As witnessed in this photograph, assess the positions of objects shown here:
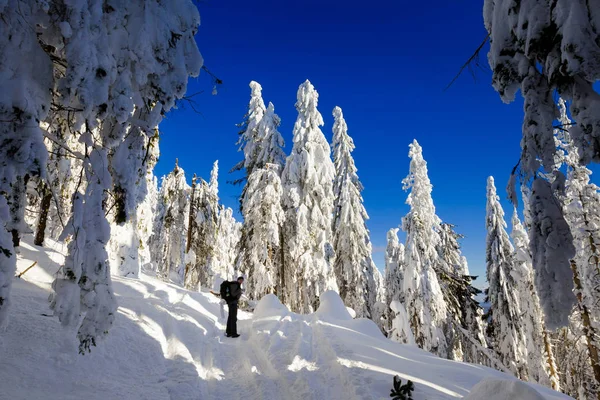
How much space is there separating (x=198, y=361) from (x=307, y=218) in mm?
13314

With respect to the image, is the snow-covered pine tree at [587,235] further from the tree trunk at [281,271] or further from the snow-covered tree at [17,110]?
the snow-covered tree at [17,110]

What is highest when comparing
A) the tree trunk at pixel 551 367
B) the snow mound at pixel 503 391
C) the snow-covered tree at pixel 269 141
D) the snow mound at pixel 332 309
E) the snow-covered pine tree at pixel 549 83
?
the snow-covered tree at pixel 269 141

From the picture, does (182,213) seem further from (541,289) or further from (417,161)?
(541,289)

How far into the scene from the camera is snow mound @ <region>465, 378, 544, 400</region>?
3541mm

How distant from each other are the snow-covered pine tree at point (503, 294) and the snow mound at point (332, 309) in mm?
14332

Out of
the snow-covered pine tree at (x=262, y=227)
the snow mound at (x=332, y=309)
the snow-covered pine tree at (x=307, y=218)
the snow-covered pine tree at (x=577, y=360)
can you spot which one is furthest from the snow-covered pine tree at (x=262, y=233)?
the snow-covered pine tree at (x=577, y=360)

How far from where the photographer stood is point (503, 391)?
12.2 feet

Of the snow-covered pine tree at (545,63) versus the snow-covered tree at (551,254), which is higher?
the snow-covered pine tree at (545,63)

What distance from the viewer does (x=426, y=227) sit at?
747 inches

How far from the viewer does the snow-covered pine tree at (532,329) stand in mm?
19141

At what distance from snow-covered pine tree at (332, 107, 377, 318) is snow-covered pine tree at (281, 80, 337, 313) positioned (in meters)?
2.90

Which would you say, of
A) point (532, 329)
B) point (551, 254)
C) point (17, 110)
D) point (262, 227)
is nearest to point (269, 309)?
point (262, 227)

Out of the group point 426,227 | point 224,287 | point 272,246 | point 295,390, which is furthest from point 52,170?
point 426,227

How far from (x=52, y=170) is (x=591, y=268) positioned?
71.1ft
